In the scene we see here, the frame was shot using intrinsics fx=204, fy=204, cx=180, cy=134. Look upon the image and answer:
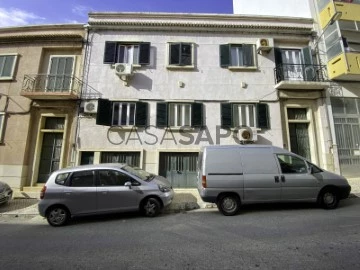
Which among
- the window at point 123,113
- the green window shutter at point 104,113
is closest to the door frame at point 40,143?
the green window shutter at point 104,113

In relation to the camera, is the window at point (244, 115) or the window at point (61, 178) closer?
the window at point (61, 178)

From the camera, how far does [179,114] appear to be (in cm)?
1030

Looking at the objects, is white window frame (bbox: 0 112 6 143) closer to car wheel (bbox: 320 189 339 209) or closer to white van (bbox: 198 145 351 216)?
white van (bbox: 198 145 351 216)

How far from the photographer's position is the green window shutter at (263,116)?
10125mm

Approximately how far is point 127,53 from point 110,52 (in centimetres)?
86

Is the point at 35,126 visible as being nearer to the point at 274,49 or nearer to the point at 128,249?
the point at 128,249

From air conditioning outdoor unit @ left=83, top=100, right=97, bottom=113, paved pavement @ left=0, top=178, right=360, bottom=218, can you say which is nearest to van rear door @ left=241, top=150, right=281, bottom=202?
paved pavement @ left=0, top=178, right=360, bottom=218

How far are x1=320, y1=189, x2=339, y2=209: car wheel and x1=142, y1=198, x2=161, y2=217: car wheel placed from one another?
4.99m

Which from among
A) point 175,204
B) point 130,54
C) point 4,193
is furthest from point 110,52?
point 175,204

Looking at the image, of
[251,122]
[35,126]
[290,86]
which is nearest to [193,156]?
[251,122]

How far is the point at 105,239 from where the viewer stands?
4633mm

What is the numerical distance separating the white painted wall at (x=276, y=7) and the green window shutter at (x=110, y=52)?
10298mm

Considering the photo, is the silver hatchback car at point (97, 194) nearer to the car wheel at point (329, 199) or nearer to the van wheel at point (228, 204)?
the van wheel at point (228, 204)

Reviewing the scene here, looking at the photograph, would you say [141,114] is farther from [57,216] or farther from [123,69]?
[57,216]
